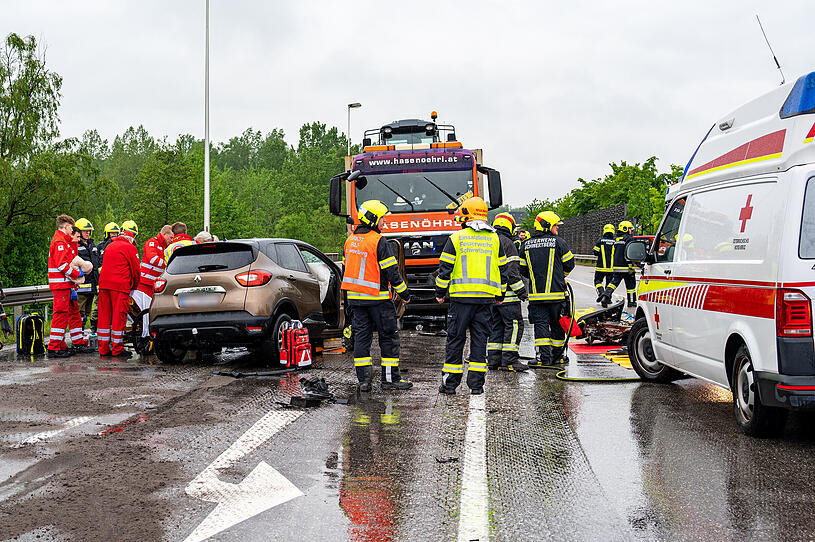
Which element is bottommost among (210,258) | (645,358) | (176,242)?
(645,358)

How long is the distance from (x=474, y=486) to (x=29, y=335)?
8982 mm

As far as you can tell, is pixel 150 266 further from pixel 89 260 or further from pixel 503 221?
pixel 503 221

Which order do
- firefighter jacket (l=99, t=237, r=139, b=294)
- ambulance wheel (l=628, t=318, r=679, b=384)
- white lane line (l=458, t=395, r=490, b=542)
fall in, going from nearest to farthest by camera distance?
white lane line (l=458, t=395, r=490, b=542)
ambulance wheel (l=628, t=318, r=679, b=384)
firefighter jacket (l=99, t=237, r=139, b=294)

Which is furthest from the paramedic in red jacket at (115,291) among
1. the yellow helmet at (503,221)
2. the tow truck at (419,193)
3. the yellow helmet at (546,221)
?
the yellow helmet at (546,221)

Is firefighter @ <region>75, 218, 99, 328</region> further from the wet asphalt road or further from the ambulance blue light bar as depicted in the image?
the ambulance blue light bar

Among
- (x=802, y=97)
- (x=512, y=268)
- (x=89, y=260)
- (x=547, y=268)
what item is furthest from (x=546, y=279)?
(x=89, y=260)

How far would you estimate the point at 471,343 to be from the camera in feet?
27.9

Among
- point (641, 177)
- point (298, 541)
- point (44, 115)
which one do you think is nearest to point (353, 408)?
point (298, 541)

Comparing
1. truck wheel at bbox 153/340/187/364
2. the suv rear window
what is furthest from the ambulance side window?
truck wheel at bbox 153/340/187/364

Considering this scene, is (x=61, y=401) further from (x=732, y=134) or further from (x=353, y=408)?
(x=732, y=134)

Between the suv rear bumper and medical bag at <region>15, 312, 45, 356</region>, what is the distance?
988cm

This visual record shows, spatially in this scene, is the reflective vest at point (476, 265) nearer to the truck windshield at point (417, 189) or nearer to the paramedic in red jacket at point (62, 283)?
the paramedic in red jacket at point (62, 283)

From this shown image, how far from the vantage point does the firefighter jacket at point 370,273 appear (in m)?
8.80

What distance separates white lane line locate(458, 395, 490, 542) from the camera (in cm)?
434
